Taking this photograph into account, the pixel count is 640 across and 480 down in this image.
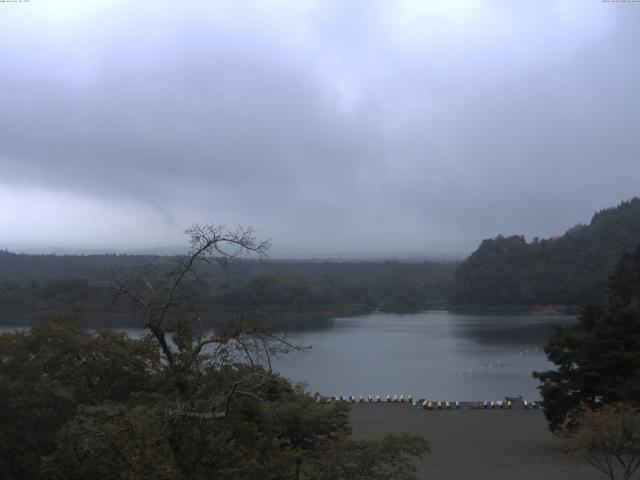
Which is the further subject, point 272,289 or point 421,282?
point 421,282

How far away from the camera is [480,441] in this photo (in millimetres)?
14289

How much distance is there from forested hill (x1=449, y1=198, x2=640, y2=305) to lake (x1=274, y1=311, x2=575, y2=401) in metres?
13.2

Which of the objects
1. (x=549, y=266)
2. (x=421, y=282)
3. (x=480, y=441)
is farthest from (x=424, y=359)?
(x=421, y=282)

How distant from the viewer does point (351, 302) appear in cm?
6831

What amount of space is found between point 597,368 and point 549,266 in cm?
5785

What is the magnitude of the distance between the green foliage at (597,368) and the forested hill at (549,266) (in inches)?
1881

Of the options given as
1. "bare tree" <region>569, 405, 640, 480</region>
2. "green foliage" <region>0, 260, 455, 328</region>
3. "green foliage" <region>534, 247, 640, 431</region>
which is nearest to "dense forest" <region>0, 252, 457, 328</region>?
"green foliage" <region>0, 260, 455, 328</region>

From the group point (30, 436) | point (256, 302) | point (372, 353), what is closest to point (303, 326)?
point (256, 302)

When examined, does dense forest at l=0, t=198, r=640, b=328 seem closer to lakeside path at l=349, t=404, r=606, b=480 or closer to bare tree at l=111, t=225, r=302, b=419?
lakeside path at l=349, t=404, r=606, b=480

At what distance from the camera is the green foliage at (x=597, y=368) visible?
13.1m

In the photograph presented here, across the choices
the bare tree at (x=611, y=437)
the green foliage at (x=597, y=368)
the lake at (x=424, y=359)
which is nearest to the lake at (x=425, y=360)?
the lake at (x=424, y=359)

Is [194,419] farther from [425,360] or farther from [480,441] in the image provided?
[425,360]

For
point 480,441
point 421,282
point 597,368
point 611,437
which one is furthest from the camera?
point 421,282

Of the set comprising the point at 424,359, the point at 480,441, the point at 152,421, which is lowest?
the point at 424,359
